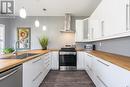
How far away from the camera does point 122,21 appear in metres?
2.40

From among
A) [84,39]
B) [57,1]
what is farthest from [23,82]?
[84,39]

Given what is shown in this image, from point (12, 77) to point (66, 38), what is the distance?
5552mm

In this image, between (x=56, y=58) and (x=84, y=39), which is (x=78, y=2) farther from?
(x=56, y=58)

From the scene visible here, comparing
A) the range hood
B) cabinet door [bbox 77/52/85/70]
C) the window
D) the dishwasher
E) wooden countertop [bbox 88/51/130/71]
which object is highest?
the range hood

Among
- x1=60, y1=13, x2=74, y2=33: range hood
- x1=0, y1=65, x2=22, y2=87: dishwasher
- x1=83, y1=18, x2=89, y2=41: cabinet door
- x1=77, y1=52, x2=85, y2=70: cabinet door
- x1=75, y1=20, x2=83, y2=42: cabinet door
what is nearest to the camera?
x1=0, y1=65, x2=22, y2=87: dishwasher

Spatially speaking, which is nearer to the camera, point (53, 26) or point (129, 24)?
point (129, 24)

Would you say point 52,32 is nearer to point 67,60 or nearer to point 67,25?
point 67,25

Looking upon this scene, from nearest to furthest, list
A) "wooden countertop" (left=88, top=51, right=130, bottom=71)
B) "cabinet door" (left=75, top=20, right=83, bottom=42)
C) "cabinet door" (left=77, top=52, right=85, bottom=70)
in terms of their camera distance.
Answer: "wooden countertop" (left=88, top=51, right=130, bottom=71), "cabinet door" (left=77, top=52, right=85, bottom=70), "cabinet door" (left=75, top=20, right=83, bottom=42)

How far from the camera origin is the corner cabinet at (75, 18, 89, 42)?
6590 millimetres

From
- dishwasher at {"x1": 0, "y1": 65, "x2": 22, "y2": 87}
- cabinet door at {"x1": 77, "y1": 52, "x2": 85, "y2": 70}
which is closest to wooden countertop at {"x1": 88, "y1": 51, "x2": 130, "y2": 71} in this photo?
dishwasher at {"x1": 0, "y1": 65, "x2": 22, "y2": 87}

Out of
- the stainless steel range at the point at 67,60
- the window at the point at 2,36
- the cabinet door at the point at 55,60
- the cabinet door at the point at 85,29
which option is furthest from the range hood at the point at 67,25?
the window at the point at 2,36

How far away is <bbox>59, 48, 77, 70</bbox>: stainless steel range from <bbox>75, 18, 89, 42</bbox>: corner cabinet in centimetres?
74

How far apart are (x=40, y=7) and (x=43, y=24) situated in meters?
1.63

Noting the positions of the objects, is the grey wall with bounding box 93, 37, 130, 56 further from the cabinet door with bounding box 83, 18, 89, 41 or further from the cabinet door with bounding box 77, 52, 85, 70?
the cabinet door with bounding box 83, 18, 89, 41
